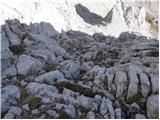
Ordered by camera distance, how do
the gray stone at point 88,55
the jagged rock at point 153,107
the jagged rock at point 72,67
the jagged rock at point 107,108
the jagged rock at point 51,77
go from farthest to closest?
1. the gray stone at point 88,55
2. the jagged rock at point 72,67
3. the jagged rock at point 51,77
4. the jagged rock at point 153,107
5. the jagged rock at point 107,108

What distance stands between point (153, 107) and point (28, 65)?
1439cm

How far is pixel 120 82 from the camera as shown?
1304 inches

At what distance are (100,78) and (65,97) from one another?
5.23 metres

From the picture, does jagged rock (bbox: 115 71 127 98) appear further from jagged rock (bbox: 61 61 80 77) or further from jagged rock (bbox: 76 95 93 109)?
jagged rock (bbox: 61 61 80 77)

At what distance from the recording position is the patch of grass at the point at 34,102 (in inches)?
1166

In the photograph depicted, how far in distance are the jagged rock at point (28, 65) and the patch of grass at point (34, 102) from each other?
7.41 meters

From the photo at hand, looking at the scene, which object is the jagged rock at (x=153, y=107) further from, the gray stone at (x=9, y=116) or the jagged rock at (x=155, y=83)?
the gray stone at (x=9, y=116)

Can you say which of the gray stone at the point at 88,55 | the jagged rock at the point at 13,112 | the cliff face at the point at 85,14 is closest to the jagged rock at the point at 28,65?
Answer: the gray stone at the point at 88,55

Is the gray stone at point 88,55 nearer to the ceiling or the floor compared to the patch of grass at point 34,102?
nearer to the ceiling

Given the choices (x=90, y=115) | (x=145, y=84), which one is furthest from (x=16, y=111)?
(x=145, y=84)

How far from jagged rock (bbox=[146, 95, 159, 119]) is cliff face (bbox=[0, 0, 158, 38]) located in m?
21.6

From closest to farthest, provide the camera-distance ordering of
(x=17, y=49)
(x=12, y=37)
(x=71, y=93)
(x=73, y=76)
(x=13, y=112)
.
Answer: (x=13, y=112)
(x=71, y=93)
(x=73, y=76)
(x=17, y=49)
(x=12, y=37)

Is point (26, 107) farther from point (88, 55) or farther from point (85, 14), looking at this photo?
point (85, 14)

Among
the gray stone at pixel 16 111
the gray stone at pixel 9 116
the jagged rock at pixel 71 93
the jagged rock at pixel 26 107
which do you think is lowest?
the gray stone at pixel 9 116
